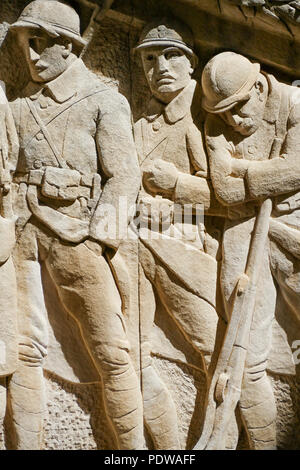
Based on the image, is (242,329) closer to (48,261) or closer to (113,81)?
(48,261)

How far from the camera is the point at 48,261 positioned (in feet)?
15.8

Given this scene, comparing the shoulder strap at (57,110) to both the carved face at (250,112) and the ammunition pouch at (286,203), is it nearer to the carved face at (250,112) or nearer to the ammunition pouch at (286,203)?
the carved face at (250,112)

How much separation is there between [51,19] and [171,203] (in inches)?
42.6

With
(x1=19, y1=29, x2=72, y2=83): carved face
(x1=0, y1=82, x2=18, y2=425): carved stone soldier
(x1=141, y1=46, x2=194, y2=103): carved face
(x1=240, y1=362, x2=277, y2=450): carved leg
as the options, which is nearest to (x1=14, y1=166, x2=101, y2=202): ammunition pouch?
(x1=0, y1=82, x2=18, y2=425): carved stone soldier

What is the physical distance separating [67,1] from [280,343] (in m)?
2.03

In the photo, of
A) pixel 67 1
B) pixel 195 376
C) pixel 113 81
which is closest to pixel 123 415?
pixel 195 376

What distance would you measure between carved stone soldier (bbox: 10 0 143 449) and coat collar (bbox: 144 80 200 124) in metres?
0.21

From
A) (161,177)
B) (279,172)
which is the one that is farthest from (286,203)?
(161,177)

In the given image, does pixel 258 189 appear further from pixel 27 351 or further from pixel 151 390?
pixel 27 351

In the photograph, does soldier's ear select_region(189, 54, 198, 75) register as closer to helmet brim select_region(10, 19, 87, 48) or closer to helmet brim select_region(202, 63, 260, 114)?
helmet brim select_region(202, 63, 260, 114)

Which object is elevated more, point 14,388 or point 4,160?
point 4,160

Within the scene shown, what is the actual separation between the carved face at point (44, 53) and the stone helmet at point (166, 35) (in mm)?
390

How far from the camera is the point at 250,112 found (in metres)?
4.97

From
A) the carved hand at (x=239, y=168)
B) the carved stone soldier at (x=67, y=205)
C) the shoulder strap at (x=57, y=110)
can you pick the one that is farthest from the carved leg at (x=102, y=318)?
the carved hand at (x=239, y=168)
